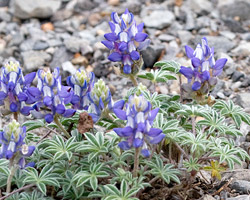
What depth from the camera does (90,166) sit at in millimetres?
3453

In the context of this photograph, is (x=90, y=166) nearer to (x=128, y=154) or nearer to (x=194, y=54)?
(x=128, y=154)

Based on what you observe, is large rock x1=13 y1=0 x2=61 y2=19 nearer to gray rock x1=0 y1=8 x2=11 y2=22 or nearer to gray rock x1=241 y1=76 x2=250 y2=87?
gray rock x1=0 y1=8 x2=11 y2=22

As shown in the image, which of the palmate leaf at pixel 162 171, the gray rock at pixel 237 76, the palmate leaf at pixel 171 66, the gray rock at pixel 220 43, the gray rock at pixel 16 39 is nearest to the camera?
the palmate leaf at pixel 162 171

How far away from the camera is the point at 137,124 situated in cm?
314

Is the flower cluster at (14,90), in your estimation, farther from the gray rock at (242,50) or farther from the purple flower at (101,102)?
the gray rock at (242,50)

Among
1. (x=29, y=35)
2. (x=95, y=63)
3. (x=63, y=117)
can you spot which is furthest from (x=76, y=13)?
(x=63, y=117)

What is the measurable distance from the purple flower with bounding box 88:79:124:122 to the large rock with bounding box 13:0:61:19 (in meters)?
4.50

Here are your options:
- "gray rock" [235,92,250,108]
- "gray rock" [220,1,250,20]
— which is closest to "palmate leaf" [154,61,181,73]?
"gray rock" [235,92,250,108]

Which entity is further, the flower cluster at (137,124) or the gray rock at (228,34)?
the gray rock at (228,34)

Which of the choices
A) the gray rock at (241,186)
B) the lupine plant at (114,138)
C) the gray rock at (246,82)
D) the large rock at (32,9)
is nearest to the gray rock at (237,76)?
the gray rock at (246,82)

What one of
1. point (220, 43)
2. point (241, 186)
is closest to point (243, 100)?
point (241, 186)

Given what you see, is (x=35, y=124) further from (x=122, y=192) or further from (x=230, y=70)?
(x=230, y=70)

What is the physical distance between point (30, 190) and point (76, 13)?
4.67 metres

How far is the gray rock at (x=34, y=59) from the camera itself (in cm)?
659
